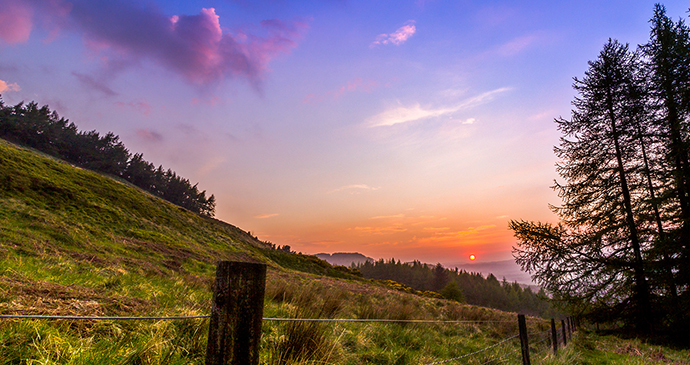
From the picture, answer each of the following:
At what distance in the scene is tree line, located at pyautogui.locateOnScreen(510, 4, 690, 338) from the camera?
10984 mm

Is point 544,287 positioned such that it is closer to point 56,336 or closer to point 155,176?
point 56,336

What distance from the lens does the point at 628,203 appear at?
1208cm

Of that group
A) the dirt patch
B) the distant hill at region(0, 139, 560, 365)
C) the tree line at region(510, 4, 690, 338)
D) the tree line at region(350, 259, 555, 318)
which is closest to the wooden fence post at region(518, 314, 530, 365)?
the distant hill at region(0, 139, 560, 365)

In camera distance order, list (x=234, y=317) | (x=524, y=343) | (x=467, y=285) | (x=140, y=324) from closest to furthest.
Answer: (x=234, y=317), (x=140, y=324), (x=524, y=343), (x=467, y=285)

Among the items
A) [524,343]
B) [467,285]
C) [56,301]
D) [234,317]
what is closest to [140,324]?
[56,301]

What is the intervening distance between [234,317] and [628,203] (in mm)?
16226

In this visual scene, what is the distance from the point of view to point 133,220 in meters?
22.0

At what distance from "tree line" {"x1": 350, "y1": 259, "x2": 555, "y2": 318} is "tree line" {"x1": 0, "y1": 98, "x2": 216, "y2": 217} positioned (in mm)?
49853

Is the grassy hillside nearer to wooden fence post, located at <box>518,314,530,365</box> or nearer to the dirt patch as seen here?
the dirt patch

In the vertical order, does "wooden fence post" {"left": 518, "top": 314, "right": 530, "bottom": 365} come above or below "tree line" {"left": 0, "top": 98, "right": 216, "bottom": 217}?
below

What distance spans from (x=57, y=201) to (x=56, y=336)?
21890mm

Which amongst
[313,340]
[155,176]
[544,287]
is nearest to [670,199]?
[544,287]

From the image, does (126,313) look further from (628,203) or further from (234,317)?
(628,203)

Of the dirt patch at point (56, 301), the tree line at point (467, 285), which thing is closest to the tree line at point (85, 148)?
the tree line at point (467, 285)
